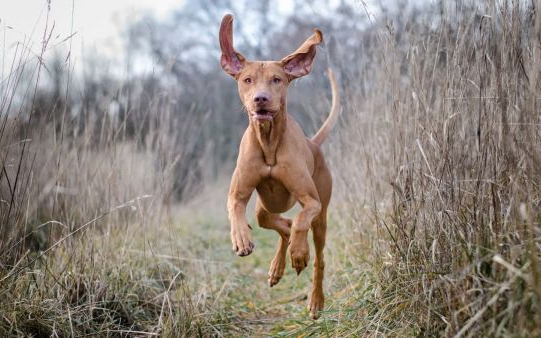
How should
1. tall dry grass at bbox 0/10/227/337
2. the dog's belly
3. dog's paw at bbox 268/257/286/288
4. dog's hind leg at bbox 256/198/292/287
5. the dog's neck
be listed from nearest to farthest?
tall dry grass at bbox 0/10/227/337, the dog's neck, the dog's belly, dog's paw at bbox 268/257/286/288, dog's hind leg at bbox 256/198/292/287

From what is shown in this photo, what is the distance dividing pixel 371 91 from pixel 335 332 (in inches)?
118

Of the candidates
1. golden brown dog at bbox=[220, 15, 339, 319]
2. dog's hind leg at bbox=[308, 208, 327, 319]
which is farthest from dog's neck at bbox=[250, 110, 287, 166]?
dog's hind leg at bbox=[308, 208, 327, 319]

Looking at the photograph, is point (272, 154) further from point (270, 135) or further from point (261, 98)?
point (261, 98)

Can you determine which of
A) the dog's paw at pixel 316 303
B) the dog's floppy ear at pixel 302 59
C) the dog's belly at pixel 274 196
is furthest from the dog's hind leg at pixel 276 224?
the dog's floppy ear at pixel 302 59

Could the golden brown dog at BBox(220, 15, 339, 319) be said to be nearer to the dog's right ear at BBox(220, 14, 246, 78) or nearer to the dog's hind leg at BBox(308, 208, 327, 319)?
the dog's right ear at BBox(220, 14, 246, 78)

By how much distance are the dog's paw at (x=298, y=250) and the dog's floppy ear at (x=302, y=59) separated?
1084 millimetres

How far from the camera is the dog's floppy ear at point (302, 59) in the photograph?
157 inches

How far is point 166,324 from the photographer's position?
12.1ft

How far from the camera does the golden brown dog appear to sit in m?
3.68

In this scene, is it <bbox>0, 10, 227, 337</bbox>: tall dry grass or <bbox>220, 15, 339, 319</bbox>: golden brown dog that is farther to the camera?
<bbox>220, 15, 339, 319</bbox>: golden brown dog

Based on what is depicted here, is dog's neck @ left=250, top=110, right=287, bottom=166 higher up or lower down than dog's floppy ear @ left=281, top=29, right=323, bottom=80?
lower down

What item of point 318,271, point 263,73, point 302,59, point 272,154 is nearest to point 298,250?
point 272,154

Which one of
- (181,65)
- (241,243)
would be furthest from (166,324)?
(181,65)

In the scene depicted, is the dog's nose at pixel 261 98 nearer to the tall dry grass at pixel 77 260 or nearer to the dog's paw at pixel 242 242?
the dog's paw at pixel 242 242
